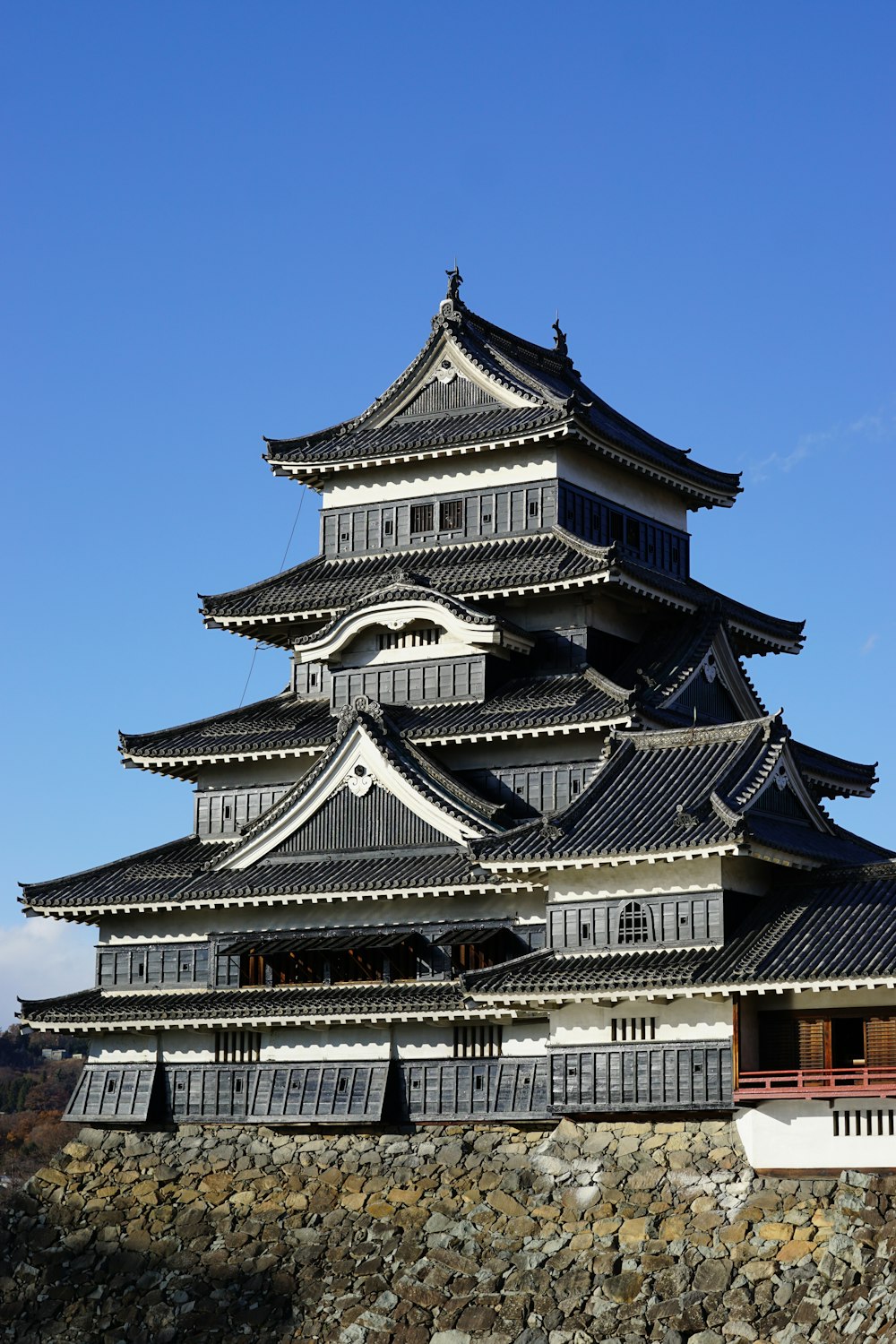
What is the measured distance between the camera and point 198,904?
47.4 metres

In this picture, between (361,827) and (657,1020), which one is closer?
(657,1020)

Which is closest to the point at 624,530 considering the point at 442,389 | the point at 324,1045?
the point at 442,389

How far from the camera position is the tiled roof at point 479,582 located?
157 feet

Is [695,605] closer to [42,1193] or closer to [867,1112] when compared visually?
[867,1112]

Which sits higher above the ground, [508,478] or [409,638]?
[508,478]

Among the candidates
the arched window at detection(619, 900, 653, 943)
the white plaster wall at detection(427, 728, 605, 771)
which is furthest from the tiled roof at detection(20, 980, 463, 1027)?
the white plaster wall at detection(427, 728, 605, 771)

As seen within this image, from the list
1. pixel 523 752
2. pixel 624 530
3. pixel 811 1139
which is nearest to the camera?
pixel 811 1139

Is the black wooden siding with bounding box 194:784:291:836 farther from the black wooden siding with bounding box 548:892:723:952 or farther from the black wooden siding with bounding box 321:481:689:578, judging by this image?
the black wooden siding with bounding box 548:892:723:952

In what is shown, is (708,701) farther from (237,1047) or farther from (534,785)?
(237,1047)

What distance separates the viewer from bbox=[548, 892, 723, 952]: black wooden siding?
1563 inches

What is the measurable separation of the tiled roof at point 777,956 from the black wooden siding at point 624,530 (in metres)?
12.0

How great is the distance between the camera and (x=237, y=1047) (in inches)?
1838

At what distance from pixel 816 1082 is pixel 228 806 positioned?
18.2 meters

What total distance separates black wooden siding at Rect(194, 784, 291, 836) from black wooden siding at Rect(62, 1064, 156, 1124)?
20.0ft
